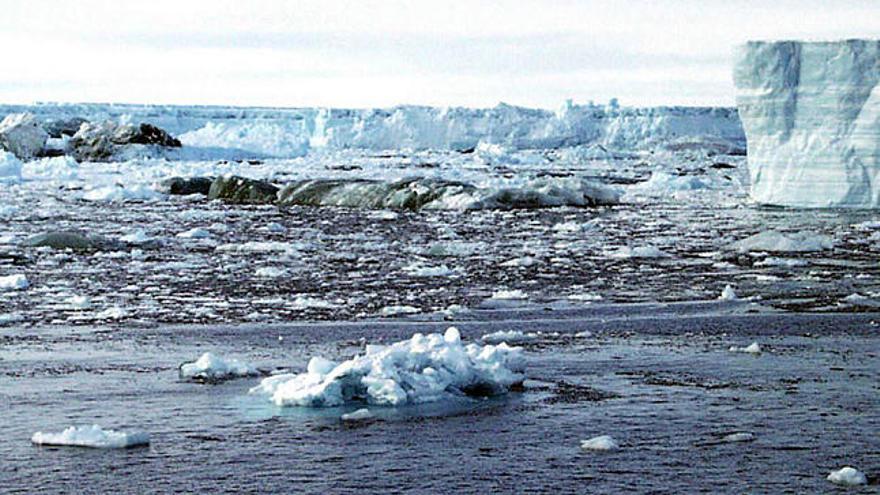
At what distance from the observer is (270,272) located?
12.9 m

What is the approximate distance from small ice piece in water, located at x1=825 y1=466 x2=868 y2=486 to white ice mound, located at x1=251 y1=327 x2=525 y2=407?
2105mm

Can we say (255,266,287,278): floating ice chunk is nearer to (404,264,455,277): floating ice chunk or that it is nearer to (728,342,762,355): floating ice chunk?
(404,264,455,277): floating ice chunk

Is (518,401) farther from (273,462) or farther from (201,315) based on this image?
(201,315)

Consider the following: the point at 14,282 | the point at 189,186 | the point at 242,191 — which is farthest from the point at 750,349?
the point at 189,186

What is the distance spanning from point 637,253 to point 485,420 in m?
8.26

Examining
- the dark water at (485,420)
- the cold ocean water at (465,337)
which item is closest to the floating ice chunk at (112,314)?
the cold ocean water at (465,337)

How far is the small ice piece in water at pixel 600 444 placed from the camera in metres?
5.68

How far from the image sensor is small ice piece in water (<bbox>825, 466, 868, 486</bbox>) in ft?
16.8

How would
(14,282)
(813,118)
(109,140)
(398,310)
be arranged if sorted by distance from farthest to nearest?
(109,140) → (813,118) → (14,282) → (398,310)

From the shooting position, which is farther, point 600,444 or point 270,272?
point 270,272

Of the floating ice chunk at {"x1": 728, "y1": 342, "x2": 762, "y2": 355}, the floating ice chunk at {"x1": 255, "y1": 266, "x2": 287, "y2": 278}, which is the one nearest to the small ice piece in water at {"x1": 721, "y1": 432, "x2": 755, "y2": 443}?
the floating ice chunk at {"x1": 728, "y1": 342, "x2": 762, "y2": 355}

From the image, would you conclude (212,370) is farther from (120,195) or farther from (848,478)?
(120,195)

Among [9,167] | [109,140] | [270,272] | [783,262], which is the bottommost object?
[9,167]

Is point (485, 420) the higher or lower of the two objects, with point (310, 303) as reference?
higher
